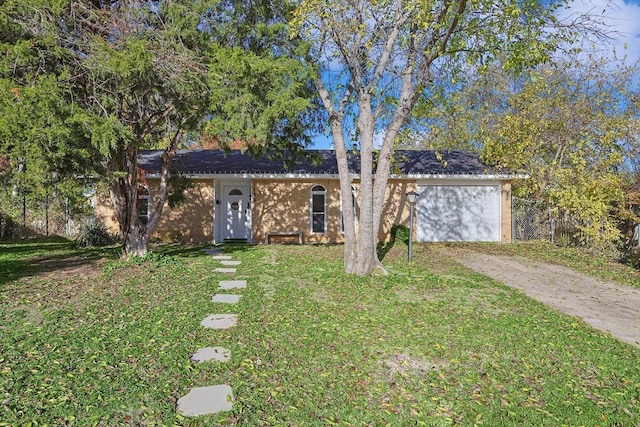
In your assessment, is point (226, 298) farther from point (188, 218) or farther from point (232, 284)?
point (188, 218)

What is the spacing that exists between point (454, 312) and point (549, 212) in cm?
997

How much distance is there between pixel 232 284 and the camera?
6.87 meters

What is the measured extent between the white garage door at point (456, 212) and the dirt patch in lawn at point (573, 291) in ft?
11.3

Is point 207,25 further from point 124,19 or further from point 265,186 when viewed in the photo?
point 265,186

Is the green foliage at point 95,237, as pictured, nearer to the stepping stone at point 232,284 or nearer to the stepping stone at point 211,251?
the stepping stone at point 211,251

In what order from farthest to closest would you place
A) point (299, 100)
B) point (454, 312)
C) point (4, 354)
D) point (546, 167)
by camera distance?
point (546, 167) < point (299, 100) < point (454, 312) < point (4, 354)

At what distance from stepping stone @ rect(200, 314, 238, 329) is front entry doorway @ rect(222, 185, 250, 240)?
8.69 metres

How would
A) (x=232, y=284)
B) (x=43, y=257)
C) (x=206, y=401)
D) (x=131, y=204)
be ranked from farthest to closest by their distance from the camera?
(x=43, y=257) → (x=131, y=204) → (x=232, y=284) → (x=206, y=401)

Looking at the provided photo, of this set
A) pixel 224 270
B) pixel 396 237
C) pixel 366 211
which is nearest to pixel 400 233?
pixel 396 237

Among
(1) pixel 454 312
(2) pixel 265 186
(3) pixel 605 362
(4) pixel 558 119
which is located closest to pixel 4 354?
(1) pixel 454 312

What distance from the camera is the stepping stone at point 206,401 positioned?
284cm

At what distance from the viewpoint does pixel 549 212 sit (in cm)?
1331

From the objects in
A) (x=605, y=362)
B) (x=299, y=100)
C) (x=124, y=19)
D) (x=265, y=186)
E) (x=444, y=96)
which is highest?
(x=124, y=19)

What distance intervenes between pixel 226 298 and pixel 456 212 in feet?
34.2
